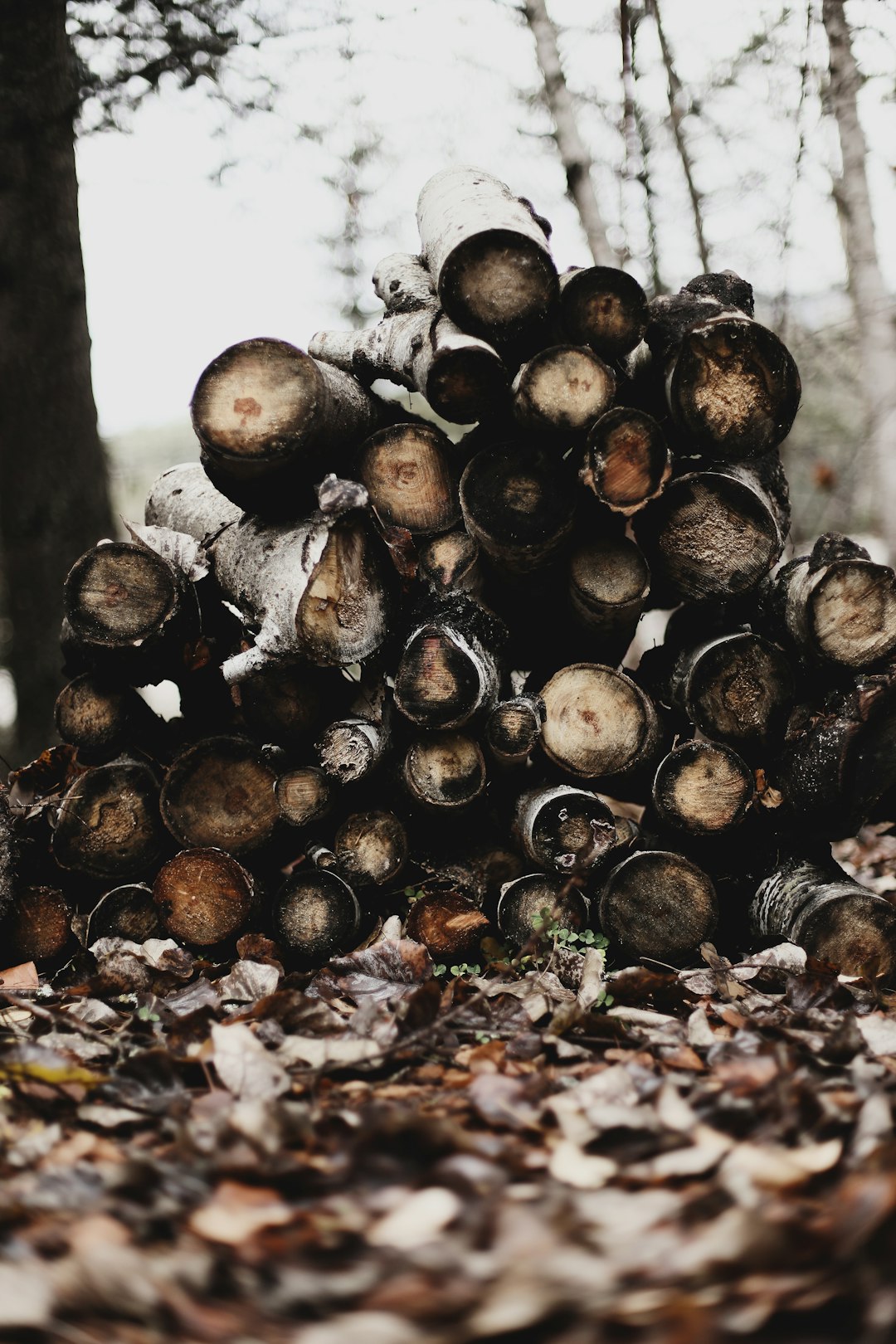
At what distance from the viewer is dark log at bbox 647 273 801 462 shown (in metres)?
2.43

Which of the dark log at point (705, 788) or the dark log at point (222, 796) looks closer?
the dark log at point (705, 788)

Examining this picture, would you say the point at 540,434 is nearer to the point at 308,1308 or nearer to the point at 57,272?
the point at 308,1308

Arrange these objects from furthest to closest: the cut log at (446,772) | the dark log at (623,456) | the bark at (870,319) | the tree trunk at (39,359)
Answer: the bark at (870,319), the tree trunk at (39,359), the cut log at (446,772), the dark log at (623,456)

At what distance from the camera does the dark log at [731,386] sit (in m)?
2.43

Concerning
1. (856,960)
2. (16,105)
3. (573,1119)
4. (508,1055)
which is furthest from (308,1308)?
(16,105)

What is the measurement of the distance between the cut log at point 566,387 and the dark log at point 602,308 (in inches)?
Result: 4.2

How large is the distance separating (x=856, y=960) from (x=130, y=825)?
2125 millimetres

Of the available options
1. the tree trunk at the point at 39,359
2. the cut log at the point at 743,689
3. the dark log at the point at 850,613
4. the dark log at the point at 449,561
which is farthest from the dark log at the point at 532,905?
the tree trunk at the point at 39,359

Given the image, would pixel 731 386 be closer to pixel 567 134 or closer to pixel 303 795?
pixel 303 795

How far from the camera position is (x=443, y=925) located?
261 cm

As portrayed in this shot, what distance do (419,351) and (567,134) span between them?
20.4 ft

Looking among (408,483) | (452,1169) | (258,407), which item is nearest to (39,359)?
(258,407)

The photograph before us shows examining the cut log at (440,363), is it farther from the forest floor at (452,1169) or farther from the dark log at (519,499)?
the forest floor at (452,1169)

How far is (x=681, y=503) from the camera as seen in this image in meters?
2.55
